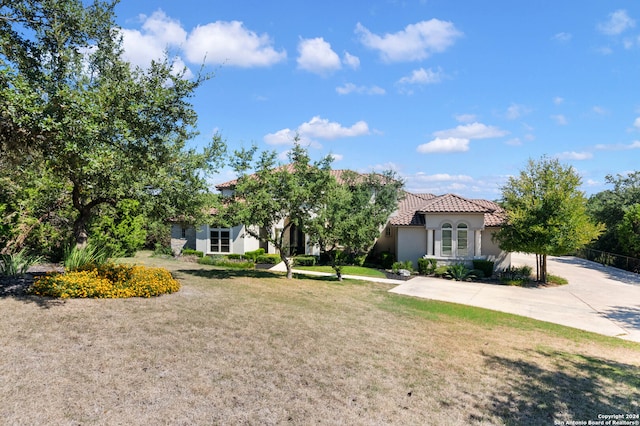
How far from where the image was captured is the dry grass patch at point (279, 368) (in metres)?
5.38

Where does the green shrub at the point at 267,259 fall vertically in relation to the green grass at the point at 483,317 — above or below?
above

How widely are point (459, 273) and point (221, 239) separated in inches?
689

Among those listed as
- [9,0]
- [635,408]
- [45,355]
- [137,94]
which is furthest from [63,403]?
[9,0]

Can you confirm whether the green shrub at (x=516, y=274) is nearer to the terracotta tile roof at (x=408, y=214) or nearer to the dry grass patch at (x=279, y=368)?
the terracotta tile roof at (x=408, y=214)

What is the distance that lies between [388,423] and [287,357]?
266 centimetres

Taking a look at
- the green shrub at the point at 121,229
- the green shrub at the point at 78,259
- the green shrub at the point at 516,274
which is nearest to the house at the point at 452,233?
the green shrub at the point at 516,274

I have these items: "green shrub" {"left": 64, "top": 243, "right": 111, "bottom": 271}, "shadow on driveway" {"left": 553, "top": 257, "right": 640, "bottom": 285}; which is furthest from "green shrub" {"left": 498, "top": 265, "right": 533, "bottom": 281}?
"green shrub" {"left": 64, "top": 243, "right": 111, "bottom": 271}

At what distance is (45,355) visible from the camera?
636cm

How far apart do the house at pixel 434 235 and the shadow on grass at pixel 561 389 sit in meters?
15.5

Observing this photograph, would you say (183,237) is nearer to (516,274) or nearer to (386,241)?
(386,241)

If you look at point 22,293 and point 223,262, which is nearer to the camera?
point 22,293

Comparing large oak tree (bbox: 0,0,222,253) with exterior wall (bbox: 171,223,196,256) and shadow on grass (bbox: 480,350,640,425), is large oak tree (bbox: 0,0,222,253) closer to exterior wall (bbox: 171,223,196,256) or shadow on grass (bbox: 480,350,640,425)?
shadow on grass (bbox: 480,350,640,425)

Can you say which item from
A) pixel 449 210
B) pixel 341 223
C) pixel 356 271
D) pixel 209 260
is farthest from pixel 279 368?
pixel 209 260

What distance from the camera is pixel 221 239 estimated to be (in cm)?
2950
